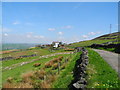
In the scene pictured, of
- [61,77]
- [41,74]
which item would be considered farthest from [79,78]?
[41,74]

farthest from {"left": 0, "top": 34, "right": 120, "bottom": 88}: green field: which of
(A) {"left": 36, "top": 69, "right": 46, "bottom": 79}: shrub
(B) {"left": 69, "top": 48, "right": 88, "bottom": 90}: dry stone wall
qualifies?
(B) {"left": 69, "top": 48, "right": 88, "bottom": 90}: dry stone wall

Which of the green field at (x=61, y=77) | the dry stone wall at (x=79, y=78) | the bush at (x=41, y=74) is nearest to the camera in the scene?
the dry stone wall at (x=79, y=78)

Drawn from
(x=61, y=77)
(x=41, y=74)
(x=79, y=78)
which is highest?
(x=79, y=78)

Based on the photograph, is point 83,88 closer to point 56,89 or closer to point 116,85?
point 116,85

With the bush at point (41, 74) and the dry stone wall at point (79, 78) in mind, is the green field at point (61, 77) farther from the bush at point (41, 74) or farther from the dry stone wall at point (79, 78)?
the dry stone wall at point (79, 78)

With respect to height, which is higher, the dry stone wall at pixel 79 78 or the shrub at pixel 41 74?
the dry stone wall at pixel 79 78

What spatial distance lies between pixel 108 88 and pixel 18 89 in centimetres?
729

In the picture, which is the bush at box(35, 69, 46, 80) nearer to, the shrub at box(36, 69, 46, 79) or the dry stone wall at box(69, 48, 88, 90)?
the shrub at box(36, 69, 46, 79)

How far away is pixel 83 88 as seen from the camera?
23.6 ft

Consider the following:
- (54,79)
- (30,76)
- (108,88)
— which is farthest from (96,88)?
(30,76)

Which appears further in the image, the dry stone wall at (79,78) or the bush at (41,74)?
the bush at (41,74)

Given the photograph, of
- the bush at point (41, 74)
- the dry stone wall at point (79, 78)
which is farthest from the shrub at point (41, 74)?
the dry stone wall at point (79, 78)

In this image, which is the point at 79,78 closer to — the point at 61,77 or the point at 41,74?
the point at 61,77

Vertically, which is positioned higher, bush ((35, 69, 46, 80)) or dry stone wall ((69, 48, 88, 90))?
dry stone wall ((69, 48, 88, 90))
